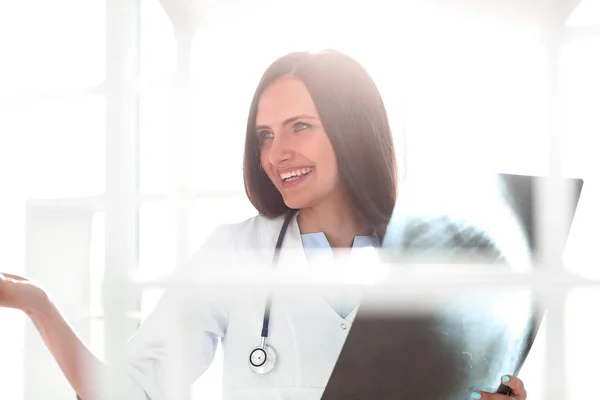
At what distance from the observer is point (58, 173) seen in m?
0.94

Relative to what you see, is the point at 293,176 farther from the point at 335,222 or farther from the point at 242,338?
the point at 242,338

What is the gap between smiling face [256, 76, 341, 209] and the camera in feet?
2.55

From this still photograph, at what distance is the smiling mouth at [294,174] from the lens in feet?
2.60

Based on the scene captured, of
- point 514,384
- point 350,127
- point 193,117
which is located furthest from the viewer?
point 193,117

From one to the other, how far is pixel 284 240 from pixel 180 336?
0.66 ft

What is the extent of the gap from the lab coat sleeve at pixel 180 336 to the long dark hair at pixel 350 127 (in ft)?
0.54

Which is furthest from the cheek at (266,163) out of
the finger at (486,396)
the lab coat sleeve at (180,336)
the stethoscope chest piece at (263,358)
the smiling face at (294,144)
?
the finger at (486,396)

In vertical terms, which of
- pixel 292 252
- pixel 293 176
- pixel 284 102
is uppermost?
pixel 284 102

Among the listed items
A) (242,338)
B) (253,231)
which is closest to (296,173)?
(253,231)

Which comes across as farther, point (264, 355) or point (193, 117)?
point (193, 117)

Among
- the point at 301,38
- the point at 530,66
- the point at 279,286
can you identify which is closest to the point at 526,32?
the point at 530,66

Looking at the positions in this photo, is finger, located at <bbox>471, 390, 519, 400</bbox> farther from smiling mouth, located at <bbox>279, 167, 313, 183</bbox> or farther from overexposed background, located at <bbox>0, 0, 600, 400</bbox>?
smiling mouth, located at <bbox>279, 167, 313, 183</bbox>

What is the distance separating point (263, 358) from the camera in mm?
751

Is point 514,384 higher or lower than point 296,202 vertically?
lower
